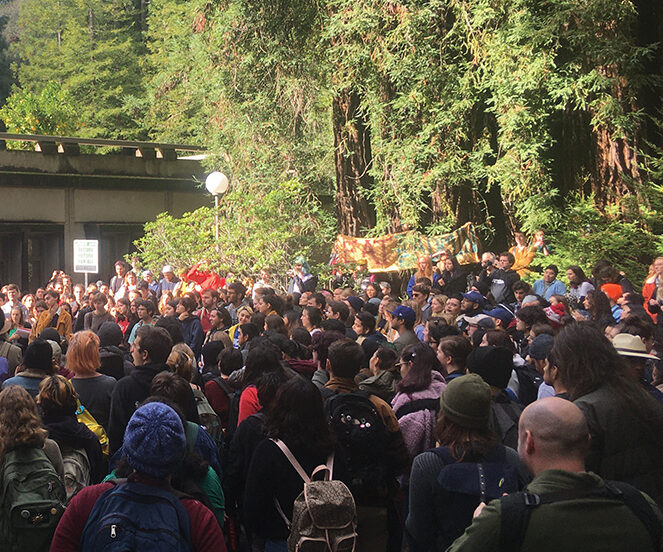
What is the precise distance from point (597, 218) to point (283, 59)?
27.5 ft

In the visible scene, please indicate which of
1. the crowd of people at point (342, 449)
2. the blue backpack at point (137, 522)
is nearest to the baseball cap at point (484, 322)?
the crowd of people at point (342, 449)

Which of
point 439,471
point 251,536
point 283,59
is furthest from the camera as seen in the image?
point 283,59

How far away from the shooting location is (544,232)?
1897cm

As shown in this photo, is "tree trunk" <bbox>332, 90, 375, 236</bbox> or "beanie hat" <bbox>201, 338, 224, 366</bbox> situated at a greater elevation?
"tree trunk" <bbox>332, 90, 375, 236</bbox>

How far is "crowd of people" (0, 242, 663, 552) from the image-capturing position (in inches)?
130

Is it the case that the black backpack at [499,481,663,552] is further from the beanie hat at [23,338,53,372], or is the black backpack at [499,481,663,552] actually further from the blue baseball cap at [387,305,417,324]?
the blue baseball cap at [387,305,417,324]

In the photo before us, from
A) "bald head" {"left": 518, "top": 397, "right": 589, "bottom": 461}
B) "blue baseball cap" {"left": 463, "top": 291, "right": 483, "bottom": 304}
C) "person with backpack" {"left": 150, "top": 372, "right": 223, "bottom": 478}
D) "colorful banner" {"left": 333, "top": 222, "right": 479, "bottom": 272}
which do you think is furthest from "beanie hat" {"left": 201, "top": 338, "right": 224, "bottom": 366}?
"colorful banner" {"left": 333, "top": 222, "right": 479, "bottom": 272}

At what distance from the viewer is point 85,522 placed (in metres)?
3.86

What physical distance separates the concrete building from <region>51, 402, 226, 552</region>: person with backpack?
26.5 meters

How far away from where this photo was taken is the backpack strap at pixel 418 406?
625cm

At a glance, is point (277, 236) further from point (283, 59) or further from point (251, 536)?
point (251, 536)

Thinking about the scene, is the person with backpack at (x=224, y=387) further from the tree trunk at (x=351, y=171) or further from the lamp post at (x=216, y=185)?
the tree trunk at (x=351, y=171)

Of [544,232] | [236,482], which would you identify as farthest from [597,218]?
[236,482]

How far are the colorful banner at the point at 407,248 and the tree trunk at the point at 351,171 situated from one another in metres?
1.16
